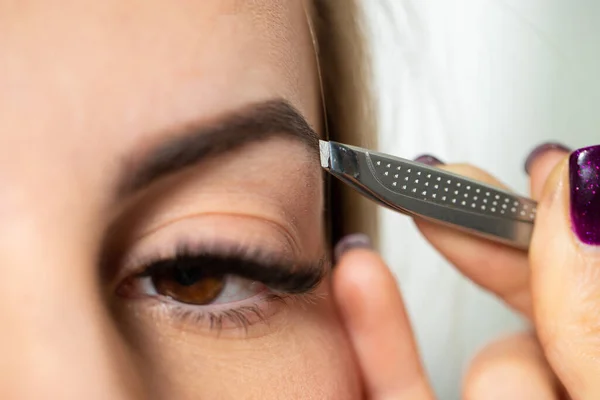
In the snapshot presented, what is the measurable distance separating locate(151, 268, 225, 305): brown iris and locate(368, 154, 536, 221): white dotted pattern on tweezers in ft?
0.45

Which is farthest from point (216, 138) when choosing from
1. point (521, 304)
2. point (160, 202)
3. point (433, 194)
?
point (521, 304)

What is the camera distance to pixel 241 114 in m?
0.36

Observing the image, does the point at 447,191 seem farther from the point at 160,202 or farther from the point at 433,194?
the point at 160,202

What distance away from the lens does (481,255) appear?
17.8 inches

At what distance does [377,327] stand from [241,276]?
0.43ft

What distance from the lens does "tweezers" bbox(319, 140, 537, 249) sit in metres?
0.39

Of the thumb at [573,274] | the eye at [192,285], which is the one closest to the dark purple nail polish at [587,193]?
the thumb at [573,274]

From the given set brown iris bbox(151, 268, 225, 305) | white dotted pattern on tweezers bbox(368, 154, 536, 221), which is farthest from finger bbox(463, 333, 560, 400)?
brown iris bbox(151, 268, 225, 305)

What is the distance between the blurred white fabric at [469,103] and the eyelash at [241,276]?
150 mm

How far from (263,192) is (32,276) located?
0.47ft

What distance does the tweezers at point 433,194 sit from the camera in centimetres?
39

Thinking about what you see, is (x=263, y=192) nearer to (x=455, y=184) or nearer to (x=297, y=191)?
(x=297, y=191)

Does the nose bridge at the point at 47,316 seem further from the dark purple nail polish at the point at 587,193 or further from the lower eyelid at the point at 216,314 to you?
the dark purple nail polish at the point at 587,193

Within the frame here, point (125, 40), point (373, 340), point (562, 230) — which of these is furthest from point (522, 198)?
point (125, 40)
